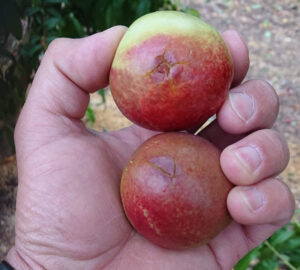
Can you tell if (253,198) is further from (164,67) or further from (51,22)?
(51,22)

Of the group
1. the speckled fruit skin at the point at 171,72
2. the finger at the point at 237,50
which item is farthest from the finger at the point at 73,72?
the finger at the point at 237,50

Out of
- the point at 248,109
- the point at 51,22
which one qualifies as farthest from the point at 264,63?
the point at 248,109

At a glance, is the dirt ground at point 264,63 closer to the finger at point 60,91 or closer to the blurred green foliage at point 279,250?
the finger at point 60,91

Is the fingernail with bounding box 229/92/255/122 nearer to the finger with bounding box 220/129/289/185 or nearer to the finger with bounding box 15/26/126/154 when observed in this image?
the finger with bounding box 220/129/289/185

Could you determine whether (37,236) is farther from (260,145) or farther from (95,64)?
(260,145)

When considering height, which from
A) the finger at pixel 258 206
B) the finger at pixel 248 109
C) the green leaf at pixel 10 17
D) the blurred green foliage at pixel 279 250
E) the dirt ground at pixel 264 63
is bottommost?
the dirt ground at pixel 264 63

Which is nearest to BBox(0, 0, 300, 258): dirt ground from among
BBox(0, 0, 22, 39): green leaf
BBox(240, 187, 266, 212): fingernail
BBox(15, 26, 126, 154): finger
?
BBox(0, 0, 22, 39): green leaf
